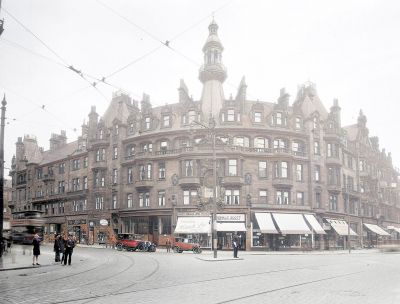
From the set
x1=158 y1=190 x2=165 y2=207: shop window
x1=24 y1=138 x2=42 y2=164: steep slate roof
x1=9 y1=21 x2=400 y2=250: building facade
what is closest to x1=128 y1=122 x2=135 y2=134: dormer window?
x1=9 y1=21 x2=400 y2=250: building facade

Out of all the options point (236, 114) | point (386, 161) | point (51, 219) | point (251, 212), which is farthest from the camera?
point (386, 161)

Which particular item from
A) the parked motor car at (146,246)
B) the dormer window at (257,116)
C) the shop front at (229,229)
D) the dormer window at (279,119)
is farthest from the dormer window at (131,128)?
the parked motor car at (146,246)

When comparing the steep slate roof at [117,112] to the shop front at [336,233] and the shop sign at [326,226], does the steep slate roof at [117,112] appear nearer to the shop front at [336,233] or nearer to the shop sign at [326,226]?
the shop sign at [326,226]

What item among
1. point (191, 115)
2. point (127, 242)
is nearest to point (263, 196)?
point (191, 115)

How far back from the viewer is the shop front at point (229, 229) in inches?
1729

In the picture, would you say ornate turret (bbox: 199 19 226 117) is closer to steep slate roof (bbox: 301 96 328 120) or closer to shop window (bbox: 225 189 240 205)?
shop window (bbox: 225 189 240 205)

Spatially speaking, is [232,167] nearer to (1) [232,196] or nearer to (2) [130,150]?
(1) [232,196]

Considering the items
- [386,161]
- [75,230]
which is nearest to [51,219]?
[75,230]

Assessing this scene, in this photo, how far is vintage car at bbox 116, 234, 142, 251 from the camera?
38.6 metres

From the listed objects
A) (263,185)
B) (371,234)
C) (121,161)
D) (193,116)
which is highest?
(193,116)

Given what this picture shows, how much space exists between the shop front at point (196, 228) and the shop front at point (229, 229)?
1207 mm

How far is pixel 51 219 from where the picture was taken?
63.3 m

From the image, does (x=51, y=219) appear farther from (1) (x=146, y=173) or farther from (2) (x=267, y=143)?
(2) (x=267, y=143)

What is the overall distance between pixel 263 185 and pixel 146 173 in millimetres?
13593
